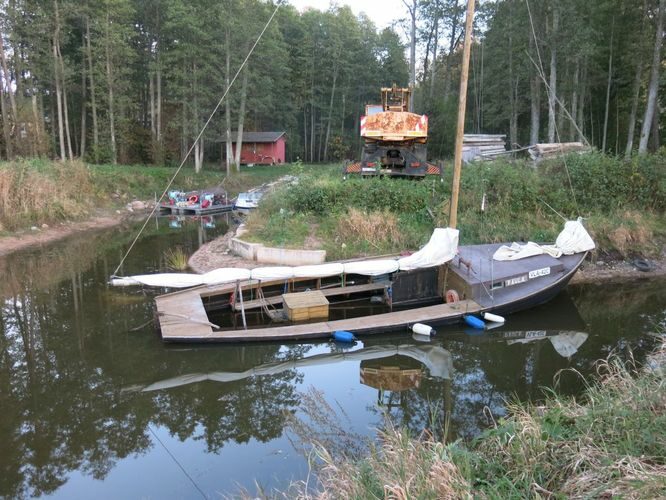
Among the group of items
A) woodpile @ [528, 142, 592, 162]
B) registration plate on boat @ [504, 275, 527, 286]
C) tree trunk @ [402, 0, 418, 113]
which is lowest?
registration plate on boat @ [504, 275, 527, 286]

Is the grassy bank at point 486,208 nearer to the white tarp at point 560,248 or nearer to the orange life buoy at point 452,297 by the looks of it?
the white tarp at point 560,248

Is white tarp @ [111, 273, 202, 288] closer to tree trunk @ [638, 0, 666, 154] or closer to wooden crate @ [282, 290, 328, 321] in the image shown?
wooden crate @ [282, 290, 328, 321]

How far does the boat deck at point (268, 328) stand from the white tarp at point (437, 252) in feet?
3.47

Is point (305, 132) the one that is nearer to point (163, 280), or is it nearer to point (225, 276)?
point (225, 276)

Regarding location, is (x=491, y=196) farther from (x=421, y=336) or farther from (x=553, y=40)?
(x=553, y=40)

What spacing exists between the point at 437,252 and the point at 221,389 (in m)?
5.55

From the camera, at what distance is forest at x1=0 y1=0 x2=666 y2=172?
78.7ft

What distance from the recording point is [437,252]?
10.4m

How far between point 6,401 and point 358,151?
1792 inches

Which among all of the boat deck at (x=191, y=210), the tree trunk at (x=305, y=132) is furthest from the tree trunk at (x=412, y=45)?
the tree trunk at (x=305, y=132)

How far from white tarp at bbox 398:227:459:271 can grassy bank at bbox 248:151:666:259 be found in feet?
9.28

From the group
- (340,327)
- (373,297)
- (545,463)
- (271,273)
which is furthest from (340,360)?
(545,463)

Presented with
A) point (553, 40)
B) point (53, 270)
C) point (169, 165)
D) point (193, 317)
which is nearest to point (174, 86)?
point (169, 165)

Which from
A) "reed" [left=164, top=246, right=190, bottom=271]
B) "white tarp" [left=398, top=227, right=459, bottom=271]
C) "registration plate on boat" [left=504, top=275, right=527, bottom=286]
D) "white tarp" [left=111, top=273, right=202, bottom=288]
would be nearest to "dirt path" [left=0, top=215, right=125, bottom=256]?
"reed" [left=164, top=246, right=190, bottom=271]
